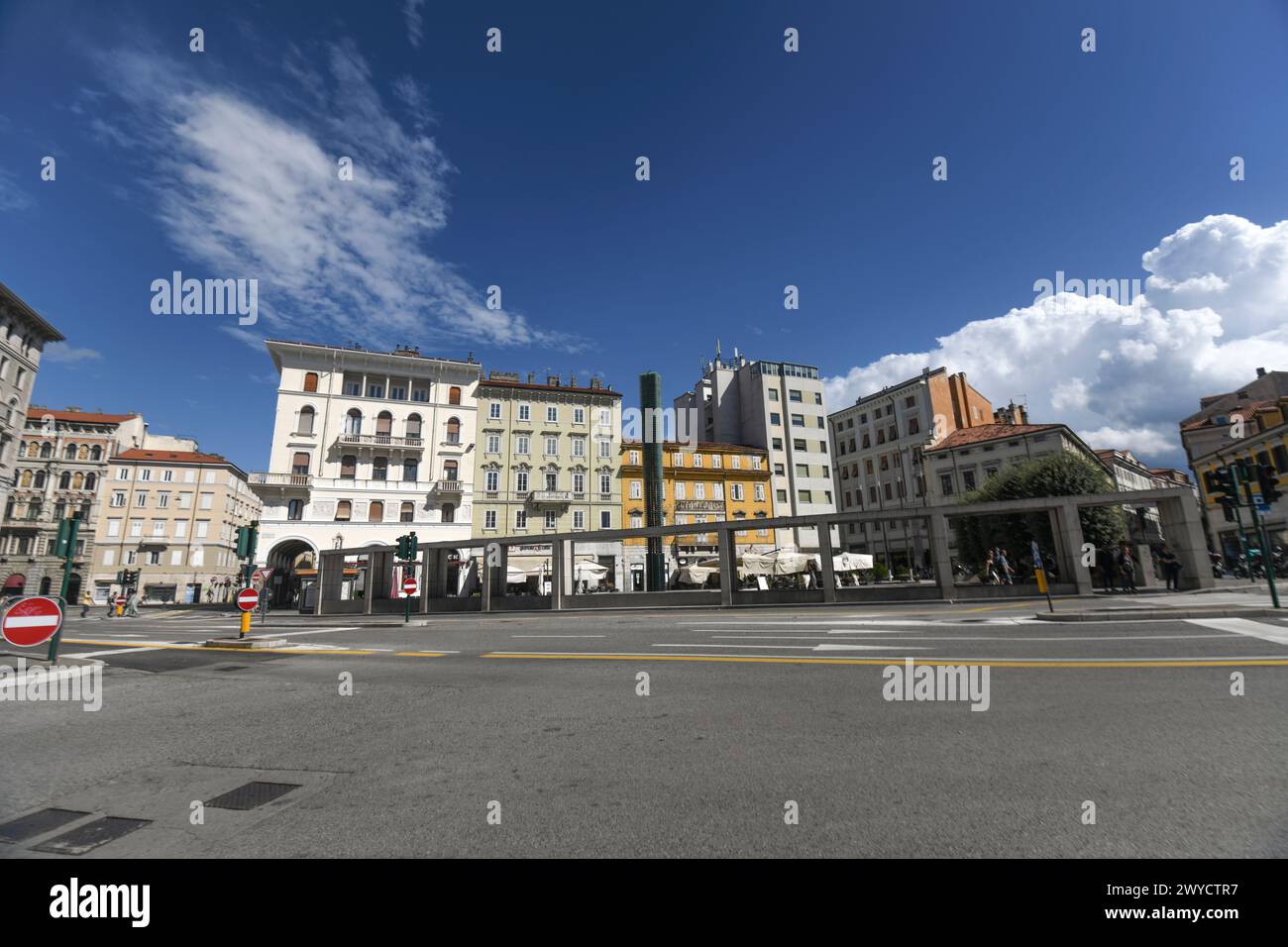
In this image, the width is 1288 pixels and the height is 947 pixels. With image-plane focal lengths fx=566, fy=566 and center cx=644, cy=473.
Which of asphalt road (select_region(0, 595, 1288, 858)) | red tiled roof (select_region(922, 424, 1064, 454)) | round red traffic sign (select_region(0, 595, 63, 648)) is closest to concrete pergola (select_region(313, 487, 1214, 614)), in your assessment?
asphalt road (select_region(0, 595, 1288, 858))

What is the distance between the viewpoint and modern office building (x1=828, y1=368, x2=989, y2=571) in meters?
55.9

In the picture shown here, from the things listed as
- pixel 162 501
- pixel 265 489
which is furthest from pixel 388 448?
pixel 162 501

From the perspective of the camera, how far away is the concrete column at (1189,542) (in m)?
19.3

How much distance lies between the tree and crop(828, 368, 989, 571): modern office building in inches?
744

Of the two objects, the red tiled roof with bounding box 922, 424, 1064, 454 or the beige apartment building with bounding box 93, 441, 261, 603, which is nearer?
the red tiled roof with bounding box 922, 424, 1064, 454

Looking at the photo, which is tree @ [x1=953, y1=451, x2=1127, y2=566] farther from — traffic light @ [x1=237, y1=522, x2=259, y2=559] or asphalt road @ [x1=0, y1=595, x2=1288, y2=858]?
traffic light @ [x1=237, y1=522, x2=259, y2=559]

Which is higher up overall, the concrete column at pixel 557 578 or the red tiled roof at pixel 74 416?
the red tiled roof at pixel 74 416

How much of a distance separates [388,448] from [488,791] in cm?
4645

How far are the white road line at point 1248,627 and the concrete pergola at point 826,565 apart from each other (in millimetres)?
8239

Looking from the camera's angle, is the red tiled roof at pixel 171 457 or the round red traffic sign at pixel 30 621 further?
the red tiled roof at pixel 171 457

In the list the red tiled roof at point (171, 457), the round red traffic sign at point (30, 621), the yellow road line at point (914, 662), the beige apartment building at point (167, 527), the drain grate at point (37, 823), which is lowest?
the drain grate at point (37, 823)

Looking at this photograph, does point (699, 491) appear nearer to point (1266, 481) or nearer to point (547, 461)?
point (547, 461)

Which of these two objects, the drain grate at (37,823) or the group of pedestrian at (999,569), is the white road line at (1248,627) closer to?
the group of pedestrian at (999,569)

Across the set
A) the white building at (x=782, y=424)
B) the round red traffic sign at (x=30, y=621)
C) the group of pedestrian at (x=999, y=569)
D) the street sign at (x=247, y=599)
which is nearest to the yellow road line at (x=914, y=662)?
the round red traffic sign at (x=30, y=621)
